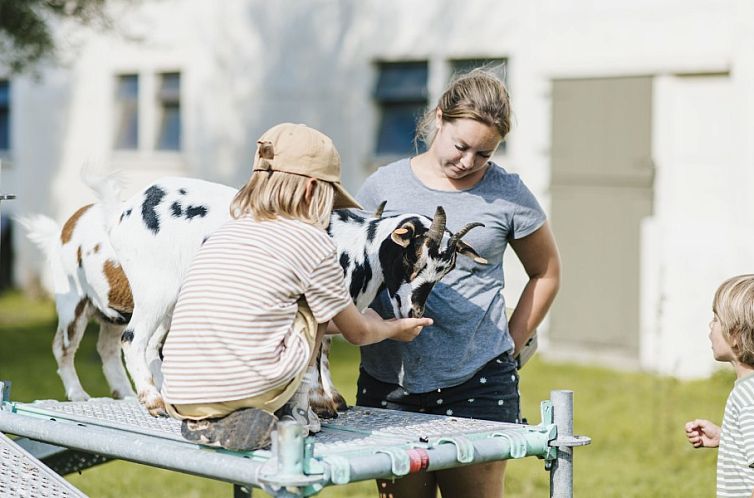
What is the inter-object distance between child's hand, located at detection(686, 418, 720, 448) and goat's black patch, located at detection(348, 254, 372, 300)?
1.10 metres

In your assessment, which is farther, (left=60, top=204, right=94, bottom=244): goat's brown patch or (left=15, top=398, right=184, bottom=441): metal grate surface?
(left=60, top=204, right=94, bottom=244): goat's brown patch

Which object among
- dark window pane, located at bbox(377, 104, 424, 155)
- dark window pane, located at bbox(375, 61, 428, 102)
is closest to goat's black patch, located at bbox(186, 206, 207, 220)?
dark window pane, located at bbox(375, 61, 428, 102)

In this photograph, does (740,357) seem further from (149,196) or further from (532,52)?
(532,52)

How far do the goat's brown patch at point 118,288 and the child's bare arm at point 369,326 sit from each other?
100 cm

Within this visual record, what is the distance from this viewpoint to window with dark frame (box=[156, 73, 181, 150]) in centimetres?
1714

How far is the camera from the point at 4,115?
67.4 feet

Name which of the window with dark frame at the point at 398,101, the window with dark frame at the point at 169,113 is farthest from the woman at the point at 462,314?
the window with dark frame at the point at 169,113

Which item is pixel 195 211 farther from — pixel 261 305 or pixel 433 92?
pixel 433 92

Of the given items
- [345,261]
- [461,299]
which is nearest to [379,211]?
[345,261]

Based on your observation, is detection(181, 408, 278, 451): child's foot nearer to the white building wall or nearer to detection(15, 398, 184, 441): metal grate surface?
detection(15, 398, 184, 441): metal grate surface

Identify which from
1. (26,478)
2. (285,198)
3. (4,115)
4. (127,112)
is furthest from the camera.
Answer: (4,115)

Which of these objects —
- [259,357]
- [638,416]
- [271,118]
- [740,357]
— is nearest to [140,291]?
[259,357]

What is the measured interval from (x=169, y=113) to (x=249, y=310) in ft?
47.7

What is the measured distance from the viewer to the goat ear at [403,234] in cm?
373
